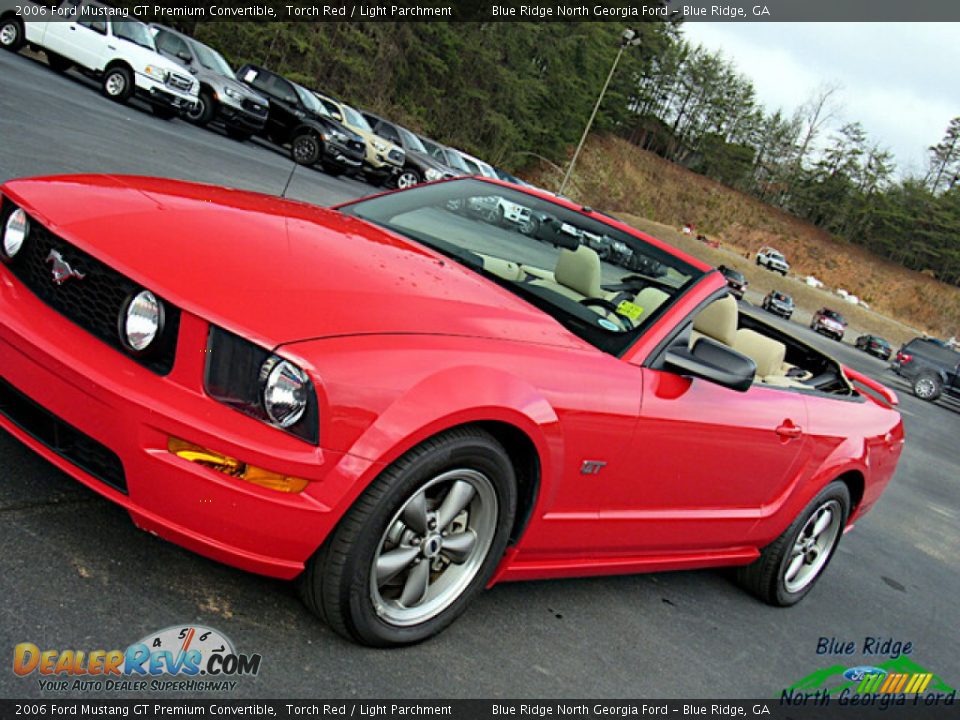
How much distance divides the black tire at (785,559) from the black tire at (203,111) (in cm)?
1788

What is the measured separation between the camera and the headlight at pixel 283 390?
2.40 metres

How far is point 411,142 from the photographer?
93.1ft

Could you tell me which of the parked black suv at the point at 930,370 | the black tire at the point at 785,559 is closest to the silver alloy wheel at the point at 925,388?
the parked black suv at the point at 930,370

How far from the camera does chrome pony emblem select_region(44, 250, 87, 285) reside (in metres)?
2.68

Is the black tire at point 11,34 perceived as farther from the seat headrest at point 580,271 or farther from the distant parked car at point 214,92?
the seat headrest at point 580,271

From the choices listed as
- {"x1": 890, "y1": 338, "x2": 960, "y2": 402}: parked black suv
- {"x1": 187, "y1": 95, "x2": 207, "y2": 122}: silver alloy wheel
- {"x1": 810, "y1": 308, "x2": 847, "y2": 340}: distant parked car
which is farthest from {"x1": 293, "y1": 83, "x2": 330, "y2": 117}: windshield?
{"x1": 810, "y1": 308, "x2": 847, "y2": 340}: distant parked car

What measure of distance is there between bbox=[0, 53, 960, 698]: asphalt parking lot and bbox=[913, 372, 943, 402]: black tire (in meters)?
24.3

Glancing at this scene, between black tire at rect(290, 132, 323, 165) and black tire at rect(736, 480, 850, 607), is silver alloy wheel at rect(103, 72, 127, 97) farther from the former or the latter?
black tire at rect(736, 480, 850, 607)

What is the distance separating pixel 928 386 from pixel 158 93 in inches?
927

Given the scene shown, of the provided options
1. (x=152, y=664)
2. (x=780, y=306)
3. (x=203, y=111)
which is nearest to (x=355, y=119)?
(x=203, y=111)

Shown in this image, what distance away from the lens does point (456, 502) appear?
113 inches

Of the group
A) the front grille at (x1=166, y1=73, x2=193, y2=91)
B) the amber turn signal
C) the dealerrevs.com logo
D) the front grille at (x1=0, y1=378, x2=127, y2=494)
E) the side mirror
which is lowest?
the dealerrevs.com logo

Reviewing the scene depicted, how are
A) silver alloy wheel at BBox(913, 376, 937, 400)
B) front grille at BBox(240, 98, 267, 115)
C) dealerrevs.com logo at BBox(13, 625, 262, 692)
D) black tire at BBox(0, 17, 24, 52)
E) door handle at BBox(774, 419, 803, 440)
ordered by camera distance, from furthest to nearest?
silver alloy wheel at BBox(913, 376, 937, 400) < front grille at BBox(240, 98, 267, 115) < black tire at BBox(0, 17, 24, 52) < door handle at BBox(774, 419, 803, 440) < dealerrevs.com logo at BBox(13, 625, 262, 692)

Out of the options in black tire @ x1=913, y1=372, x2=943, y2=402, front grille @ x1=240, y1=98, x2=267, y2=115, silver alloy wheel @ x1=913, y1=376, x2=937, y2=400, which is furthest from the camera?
silver alloy wheel @ x1=913, y1=376, x2=937, y2=400
